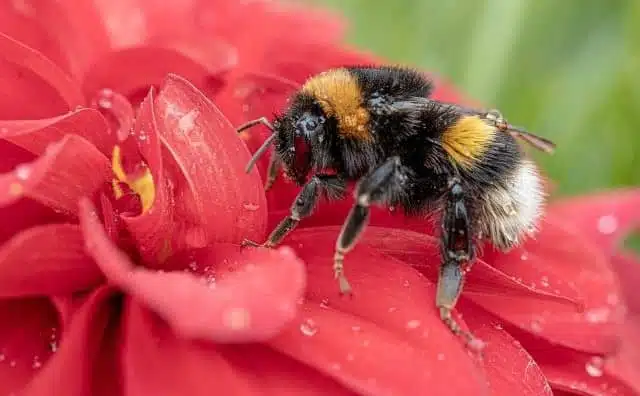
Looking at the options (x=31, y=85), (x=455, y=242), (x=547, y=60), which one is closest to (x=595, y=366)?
(x=455, y=242)

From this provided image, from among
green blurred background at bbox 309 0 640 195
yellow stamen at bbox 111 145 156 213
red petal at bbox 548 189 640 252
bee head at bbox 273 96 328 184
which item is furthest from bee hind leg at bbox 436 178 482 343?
green blurred background at bbox 309 0 640 195

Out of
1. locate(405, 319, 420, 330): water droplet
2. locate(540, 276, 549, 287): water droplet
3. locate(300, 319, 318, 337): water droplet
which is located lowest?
locate(540, 276, 549, 287): water droplet

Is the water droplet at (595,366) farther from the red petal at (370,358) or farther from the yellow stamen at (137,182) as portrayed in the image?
the yellow stamen at (137,182)

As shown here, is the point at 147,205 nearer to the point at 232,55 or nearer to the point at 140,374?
the point at 140,374

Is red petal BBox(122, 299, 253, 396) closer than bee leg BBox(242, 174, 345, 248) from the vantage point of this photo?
Yes

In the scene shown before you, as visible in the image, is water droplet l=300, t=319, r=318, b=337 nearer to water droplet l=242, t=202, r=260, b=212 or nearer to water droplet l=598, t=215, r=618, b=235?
water droplet l=242, t=202, r=260, b=212

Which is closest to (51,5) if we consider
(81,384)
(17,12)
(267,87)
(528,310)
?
(17,12)

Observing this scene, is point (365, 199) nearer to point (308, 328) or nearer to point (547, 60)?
point (308, 328)
